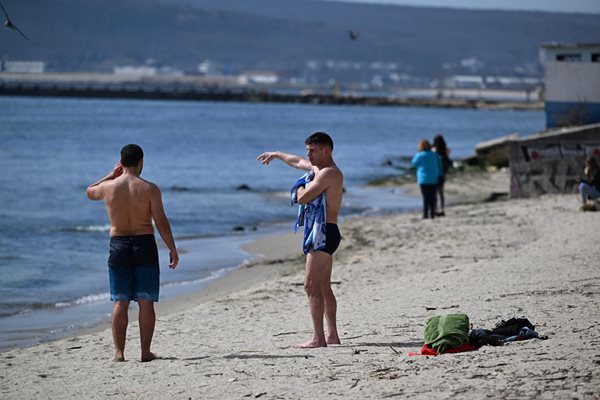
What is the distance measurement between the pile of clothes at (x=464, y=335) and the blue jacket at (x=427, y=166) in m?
10.2

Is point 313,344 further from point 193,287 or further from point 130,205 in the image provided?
point 193,287

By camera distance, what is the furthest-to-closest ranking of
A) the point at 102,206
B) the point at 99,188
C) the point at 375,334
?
the point at 102,206 < the point at 375,334 < the point at 99,188

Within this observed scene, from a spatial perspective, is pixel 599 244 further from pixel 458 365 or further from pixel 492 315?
pixel 458 365

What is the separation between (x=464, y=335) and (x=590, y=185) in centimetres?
1035

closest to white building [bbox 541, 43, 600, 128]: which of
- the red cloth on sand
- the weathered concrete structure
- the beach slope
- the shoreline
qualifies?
the weathered concrete structure

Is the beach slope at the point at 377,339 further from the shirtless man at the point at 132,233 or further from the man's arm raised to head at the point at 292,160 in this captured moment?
the man's arm raised to head at the point at 292,160

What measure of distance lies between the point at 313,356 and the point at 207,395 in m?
1.14

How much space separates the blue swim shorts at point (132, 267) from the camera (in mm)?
7820

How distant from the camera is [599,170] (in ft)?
57.6

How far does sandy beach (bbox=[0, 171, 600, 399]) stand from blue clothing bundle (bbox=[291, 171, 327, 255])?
792mm

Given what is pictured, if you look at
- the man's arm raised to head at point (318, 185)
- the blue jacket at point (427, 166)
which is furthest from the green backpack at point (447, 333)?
the blue jacket at point (427, 166)

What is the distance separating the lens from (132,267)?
25.8 ft

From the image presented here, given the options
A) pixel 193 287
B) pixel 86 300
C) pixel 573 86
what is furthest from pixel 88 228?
pixel 573 86

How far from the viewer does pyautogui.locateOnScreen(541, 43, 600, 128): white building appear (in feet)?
130
